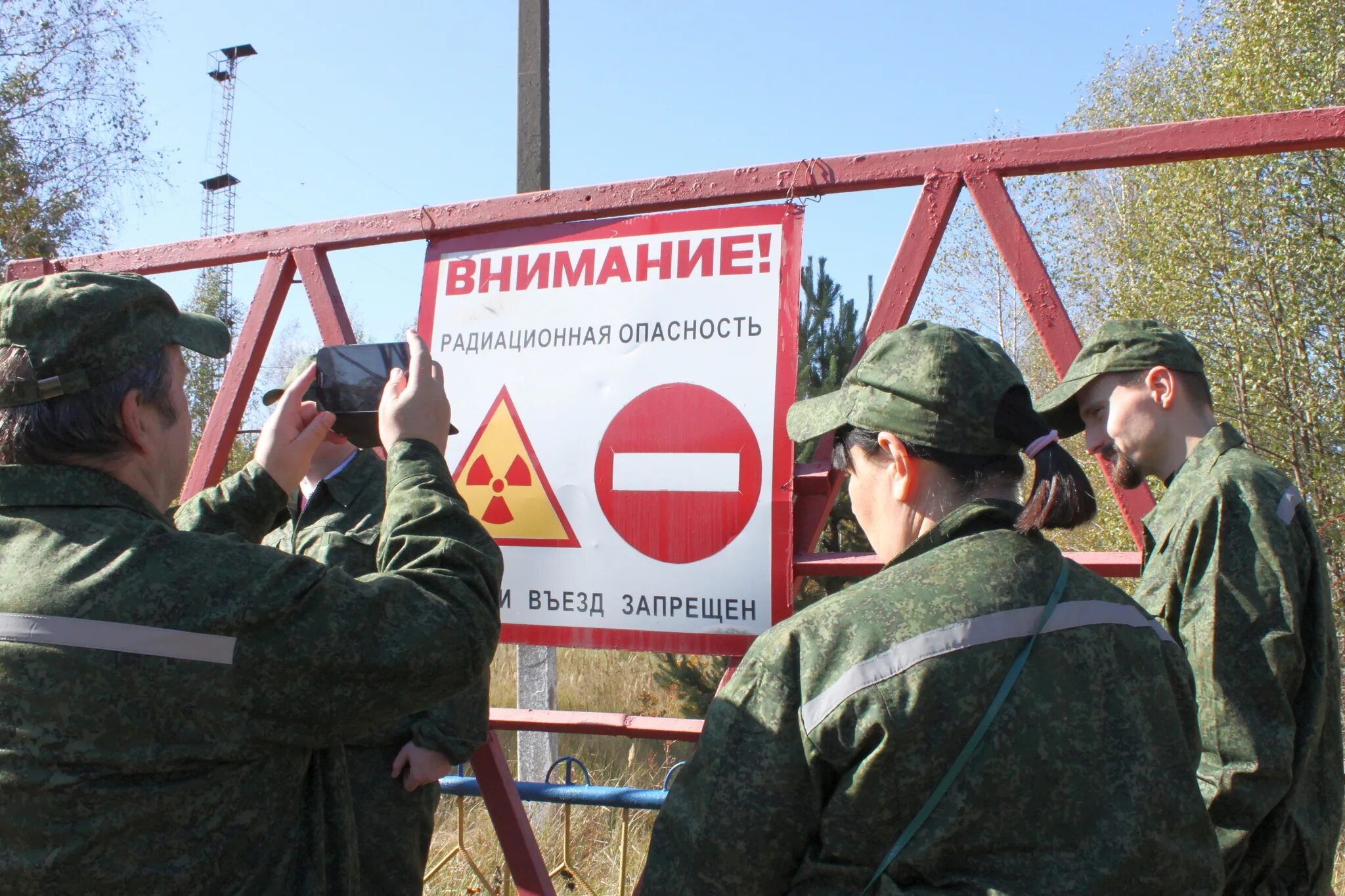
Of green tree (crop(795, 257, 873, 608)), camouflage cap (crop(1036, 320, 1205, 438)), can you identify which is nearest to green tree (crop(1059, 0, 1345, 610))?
green tree (crop(795, 257, 873, 608))

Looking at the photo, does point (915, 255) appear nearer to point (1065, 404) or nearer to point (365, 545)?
point (1065, 404)

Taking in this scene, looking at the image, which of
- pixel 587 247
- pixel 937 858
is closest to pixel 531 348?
pixel 587 247

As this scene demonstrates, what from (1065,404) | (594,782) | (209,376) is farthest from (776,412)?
(209,376)

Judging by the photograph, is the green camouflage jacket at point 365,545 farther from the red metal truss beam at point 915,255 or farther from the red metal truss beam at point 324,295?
the red metal truss beam at point 915,255

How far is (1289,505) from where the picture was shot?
77.5 inches

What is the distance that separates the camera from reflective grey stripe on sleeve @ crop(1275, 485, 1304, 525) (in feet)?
6.36

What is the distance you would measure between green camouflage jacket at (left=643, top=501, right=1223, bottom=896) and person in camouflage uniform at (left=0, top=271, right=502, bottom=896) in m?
0.43

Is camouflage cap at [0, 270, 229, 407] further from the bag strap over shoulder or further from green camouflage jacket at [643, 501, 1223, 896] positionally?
the bag strap over shoulder

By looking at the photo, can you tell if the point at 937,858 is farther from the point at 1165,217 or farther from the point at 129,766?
the point at 1165,217

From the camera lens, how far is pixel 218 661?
132 cm

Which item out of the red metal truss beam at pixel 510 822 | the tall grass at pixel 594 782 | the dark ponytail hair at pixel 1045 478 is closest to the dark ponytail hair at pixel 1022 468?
the dark ponytail hair at pixel 1045 478

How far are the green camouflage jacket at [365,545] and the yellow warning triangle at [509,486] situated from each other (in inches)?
11.3

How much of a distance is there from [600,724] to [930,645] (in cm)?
175

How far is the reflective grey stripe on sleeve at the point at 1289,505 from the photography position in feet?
6.36
